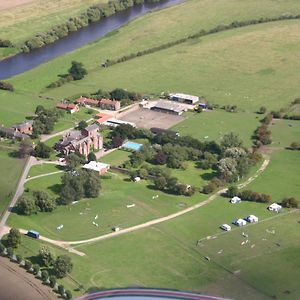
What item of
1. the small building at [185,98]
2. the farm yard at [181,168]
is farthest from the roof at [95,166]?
the small building at [185,98]

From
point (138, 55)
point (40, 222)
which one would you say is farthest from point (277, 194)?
point (138, 55)

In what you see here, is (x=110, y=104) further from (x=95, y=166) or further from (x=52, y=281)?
(x=52, y=281)

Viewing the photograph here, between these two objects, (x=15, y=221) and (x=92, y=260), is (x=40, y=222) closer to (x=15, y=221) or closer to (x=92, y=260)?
(x=15, y=221)

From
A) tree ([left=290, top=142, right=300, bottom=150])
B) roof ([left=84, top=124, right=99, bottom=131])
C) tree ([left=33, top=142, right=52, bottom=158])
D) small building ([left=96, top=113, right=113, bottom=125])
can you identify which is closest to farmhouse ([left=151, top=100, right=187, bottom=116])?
small building ([left=96, top=113, right=113, bottom=125])

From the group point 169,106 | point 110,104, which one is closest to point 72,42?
point 110,104

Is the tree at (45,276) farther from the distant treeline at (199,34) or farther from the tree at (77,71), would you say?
the distant treeline at (199,34)
